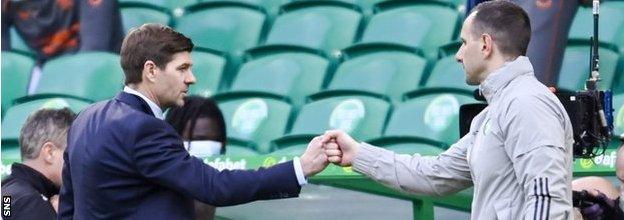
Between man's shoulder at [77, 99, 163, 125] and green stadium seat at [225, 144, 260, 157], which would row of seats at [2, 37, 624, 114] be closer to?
green stadium seat at [225, 144, 260, 157]

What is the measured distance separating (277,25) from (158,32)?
3101 mm

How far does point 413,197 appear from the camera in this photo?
6062 mm

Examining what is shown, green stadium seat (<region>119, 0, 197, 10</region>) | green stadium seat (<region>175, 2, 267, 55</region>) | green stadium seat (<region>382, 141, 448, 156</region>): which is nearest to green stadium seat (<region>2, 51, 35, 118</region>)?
green stadium seat (<region>119, 0, 197, 10</region>)

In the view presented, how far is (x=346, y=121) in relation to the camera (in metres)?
6.46

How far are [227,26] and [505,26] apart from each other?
3319mm

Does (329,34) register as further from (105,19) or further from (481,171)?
(481,171)

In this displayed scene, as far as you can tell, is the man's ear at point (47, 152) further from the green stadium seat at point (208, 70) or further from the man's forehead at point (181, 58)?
the green stadium seat at point (208, 70)

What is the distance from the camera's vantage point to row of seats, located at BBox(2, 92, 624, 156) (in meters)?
6.30

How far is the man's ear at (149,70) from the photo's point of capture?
3.85 meters

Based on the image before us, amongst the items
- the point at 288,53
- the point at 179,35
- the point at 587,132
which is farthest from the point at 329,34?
the point at 179,35

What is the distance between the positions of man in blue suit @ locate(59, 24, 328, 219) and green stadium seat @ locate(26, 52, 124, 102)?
2931 mm

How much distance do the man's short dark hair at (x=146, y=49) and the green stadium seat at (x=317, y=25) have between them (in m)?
2.96

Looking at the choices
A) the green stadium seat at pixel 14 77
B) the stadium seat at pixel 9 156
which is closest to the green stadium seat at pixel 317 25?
the green stadium seat at pixel 14 77

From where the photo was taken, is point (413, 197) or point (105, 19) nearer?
point (413, 197)
